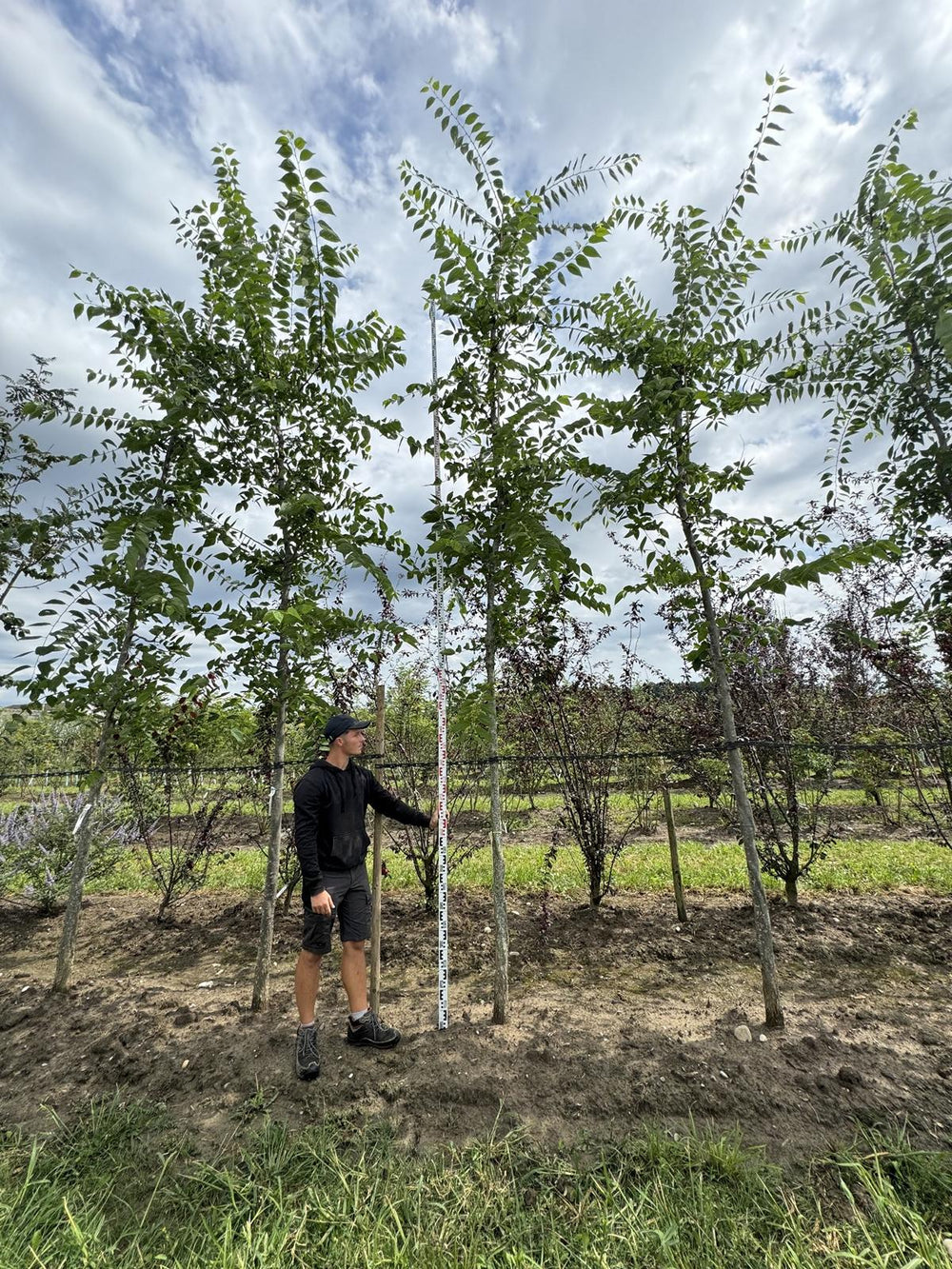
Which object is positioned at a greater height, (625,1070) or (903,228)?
(903,228)

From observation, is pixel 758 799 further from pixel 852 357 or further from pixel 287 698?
pixel 287 698

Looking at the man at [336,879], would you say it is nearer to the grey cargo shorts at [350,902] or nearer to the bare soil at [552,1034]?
the grey cargo shorts at [350,902]

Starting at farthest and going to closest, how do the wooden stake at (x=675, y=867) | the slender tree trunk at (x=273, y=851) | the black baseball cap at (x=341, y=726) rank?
the wooden stake at (x=675, y=867) < the slender tree trunk at (x=273, y=851) < the black baseball cap at (x=341, y=726)

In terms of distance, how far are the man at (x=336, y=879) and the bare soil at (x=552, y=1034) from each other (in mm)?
170

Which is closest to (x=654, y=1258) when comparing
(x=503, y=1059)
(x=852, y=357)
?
(x=503, y=1059)

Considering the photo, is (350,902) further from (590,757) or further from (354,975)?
(590,757)

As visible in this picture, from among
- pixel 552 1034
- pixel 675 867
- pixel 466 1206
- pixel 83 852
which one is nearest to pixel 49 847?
pixel 83 852

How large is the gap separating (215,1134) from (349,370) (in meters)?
4.62

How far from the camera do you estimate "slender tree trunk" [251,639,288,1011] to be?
12.7 feet

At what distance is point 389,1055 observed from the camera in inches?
129

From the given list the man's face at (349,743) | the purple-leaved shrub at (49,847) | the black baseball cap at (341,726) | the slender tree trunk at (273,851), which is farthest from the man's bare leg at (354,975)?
the purple-leaved shrub at (49,847)

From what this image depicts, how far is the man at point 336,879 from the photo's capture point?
3.28 metres

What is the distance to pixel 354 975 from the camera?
3.48m

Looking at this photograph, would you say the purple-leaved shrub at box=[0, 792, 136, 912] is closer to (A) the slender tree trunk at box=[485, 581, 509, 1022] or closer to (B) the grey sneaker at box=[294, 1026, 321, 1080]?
(B) the grey sneaker at box=[294, 1026, 321, 1080]
